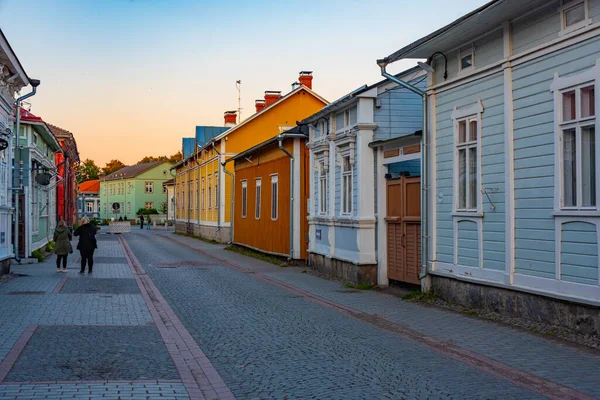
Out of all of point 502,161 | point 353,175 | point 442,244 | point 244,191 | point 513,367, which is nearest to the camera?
point 513,367

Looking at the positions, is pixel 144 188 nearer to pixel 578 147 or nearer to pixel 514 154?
pixel 514 154

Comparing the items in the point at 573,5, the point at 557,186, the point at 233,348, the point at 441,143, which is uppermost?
the point at 573,5

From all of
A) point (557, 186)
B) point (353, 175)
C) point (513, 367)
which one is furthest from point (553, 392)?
point (353, 175)

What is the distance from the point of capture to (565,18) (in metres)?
9.91

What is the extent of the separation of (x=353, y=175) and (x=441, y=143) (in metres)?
4.38

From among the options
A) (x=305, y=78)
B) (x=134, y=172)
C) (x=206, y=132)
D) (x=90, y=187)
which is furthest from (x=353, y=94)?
(x=90, y=187)

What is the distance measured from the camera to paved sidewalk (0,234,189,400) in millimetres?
6801

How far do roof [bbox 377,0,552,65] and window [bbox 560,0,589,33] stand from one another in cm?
31

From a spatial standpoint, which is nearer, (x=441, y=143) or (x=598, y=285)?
(x=598, y=285)

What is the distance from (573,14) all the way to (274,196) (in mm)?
17516

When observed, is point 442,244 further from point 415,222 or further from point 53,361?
point 53,361

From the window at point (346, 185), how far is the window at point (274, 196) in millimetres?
7401

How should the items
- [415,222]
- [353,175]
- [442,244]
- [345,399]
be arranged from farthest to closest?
[353,175], [415,222], [442,244], [345,399]

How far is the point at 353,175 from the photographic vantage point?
17.7 metres
